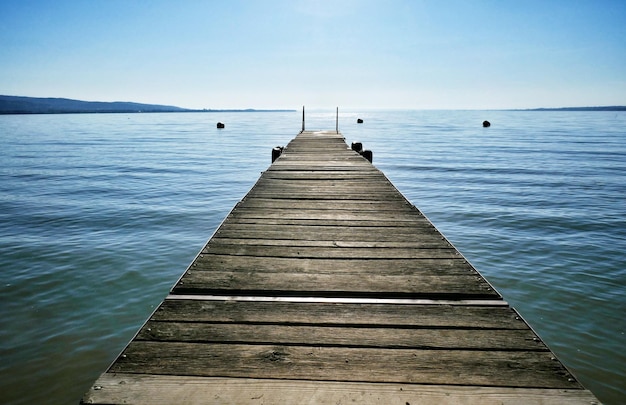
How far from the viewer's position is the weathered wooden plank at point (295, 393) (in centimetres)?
199

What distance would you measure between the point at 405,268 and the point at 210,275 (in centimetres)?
198

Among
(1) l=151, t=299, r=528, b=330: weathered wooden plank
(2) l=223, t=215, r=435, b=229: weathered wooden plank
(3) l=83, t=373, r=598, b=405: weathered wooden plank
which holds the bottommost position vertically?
(3) l=83, t=373, r=598, b=405: weathered wooden plank

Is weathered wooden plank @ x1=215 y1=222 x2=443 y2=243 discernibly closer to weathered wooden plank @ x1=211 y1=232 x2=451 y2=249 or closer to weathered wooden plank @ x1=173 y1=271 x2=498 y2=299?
weathered wooden plank @ x1=211 y1=232 x2=451 y2=249

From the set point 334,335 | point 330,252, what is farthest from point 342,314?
point 330,252

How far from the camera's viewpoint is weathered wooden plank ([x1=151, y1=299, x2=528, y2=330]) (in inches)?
108

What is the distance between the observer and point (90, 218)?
11445 millimetres

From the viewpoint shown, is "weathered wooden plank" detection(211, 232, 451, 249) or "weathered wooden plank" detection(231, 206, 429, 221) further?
"weathered wooden plank" detection(231, 206, 429, 221)

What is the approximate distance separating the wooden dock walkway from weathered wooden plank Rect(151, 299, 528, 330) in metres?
0.01

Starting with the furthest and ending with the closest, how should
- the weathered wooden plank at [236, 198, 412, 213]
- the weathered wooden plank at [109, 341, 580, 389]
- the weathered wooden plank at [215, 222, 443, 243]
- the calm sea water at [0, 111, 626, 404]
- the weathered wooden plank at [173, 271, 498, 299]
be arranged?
1. the weathered wooden plank at [236, 198, 412, 213]
2. the calm sea water at [0, 111, 626, 404]
3. the weathered wooden plank at [215, 222, 443, 243]
4. the weathered wooden plank at [173, 271, 498, 299]
5. the weathered wooden plank at [109, 341, 580, 389]

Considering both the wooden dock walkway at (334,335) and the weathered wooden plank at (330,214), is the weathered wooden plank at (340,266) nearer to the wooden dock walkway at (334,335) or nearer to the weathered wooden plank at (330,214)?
the wooden dock walkway at (334,335)

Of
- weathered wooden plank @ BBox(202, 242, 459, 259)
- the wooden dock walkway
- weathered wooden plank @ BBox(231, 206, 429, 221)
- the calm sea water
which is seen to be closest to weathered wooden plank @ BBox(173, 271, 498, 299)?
the wooden dock walkway

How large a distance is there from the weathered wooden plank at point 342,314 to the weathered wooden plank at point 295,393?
0.64m

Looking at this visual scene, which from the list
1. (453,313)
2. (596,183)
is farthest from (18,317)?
(596,183)

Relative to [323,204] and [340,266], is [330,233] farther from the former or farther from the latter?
[323,204]
